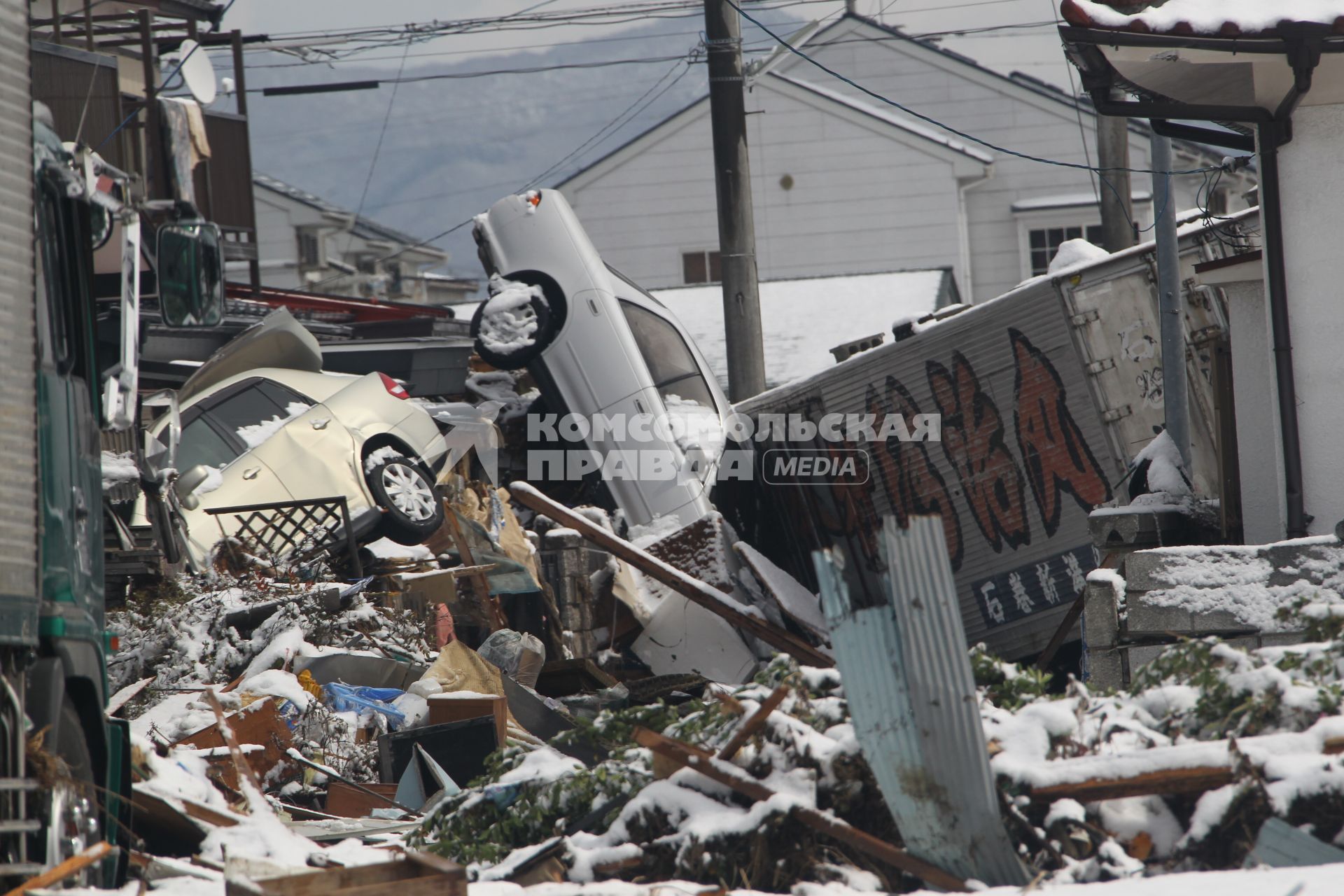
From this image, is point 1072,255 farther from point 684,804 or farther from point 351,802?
point 684,804

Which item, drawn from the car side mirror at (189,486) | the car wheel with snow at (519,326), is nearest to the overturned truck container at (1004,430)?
the car wheel with snow at (519,326)

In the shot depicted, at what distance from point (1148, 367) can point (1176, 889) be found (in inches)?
266

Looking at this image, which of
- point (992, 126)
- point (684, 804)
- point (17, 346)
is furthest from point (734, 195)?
point (992, 126)

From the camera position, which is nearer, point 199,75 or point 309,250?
point 199,75

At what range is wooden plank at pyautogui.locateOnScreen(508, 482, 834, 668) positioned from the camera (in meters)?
9.38

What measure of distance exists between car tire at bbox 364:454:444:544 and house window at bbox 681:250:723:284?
1744 centimetres

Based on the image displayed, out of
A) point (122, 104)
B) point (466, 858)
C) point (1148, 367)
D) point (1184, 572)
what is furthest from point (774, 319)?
point (466, 858)

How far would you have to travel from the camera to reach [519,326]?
13.1 m

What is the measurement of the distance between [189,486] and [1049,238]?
21.7 meters

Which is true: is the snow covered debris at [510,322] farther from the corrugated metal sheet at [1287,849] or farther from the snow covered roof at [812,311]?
the corrugated metal sheet at [1287,849]

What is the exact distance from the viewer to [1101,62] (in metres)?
6.52

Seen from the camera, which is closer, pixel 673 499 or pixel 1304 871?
pixel 1304 871

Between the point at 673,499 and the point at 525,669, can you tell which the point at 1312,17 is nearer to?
the point at 525,669

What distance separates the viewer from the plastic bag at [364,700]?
8.39m
